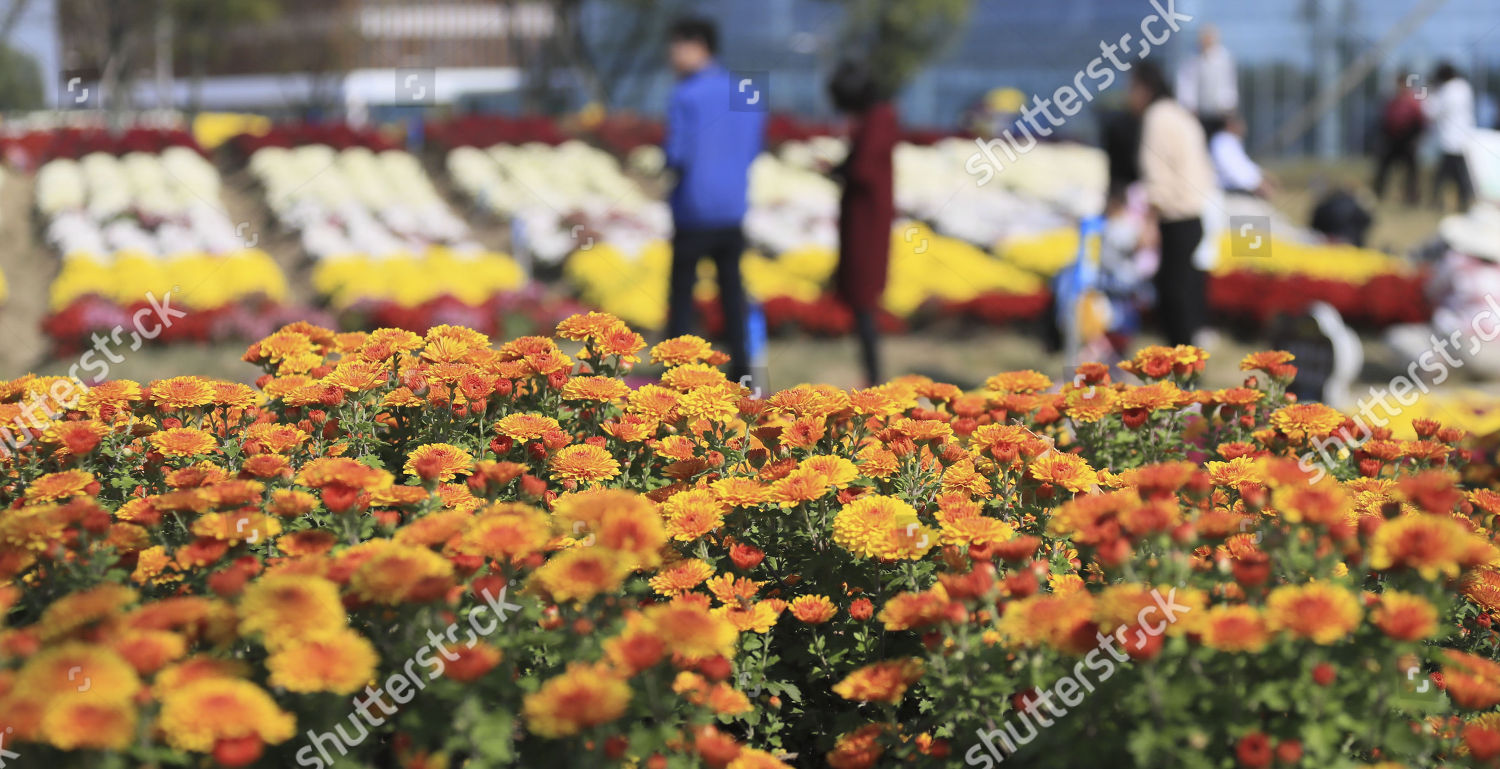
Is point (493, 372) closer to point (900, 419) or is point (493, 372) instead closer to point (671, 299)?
point (900, 419)

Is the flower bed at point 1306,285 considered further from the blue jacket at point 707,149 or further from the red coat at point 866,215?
the blue jacket at point 707,149

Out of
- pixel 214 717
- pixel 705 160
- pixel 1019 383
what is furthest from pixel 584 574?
pixel 705 160

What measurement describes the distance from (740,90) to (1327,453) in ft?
11.7

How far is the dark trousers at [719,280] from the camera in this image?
5465 millimetres

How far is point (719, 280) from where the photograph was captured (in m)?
5.67

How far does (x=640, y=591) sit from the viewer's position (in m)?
1.77

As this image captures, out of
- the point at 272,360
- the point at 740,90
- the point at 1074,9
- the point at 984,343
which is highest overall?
the point at 1074,9

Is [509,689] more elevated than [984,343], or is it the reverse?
[509,689]

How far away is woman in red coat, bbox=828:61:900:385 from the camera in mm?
6113

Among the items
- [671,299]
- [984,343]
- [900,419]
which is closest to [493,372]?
[900,419]

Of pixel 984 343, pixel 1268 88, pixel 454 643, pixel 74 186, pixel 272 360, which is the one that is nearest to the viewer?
pixel 454 643

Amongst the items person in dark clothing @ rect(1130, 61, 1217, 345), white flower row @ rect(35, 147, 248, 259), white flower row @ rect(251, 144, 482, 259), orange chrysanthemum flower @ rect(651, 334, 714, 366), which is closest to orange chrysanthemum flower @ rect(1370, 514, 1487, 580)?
orange chrysanthemum flower @ rect(651, 334, 714, 366)

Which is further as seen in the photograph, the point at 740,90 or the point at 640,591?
the point at 740,90

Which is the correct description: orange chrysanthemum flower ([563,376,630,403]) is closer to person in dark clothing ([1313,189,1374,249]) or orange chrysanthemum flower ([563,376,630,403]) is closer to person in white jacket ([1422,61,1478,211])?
person in white jacket ([1422,61,1478,211])
